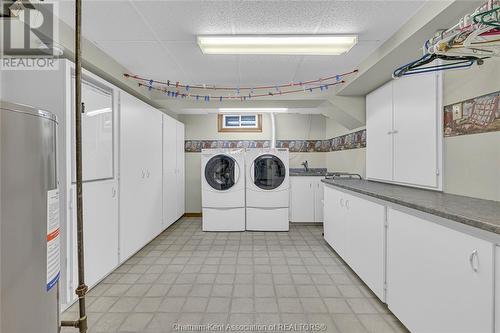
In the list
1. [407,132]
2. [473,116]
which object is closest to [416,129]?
[407,132]

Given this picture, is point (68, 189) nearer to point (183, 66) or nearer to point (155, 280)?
point (155, 280)

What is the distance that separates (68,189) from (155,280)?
45.3 inches

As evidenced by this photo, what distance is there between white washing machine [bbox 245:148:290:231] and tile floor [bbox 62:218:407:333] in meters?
0.80

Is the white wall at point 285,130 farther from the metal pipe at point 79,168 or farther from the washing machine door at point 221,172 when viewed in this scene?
the metal pipe at point 79,168

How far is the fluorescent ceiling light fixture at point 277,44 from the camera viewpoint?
7.07 ft

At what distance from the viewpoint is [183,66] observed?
2.93 metres

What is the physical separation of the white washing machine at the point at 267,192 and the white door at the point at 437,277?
2.36 metres

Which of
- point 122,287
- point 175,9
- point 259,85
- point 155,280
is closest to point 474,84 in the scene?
point 175,9

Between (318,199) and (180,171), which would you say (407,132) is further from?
(180,171)

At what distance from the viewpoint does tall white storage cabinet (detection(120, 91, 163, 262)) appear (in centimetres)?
259

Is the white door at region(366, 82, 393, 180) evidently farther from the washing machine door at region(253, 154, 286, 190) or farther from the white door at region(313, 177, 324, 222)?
the washing machine door at region(253, 154, 286, 190)

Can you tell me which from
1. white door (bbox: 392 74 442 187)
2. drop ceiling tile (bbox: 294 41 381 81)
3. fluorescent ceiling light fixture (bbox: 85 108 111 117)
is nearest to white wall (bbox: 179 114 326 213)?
drop ceiling tile (bbox: 294 41 381 81)

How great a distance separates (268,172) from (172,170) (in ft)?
5.27

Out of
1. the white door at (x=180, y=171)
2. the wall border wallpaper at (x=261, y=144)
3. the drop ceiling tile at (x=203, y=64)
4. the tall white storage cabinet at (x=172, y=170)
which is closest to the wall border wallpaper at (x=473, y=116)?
the drop ceiling tile at (x=203, y=64)
